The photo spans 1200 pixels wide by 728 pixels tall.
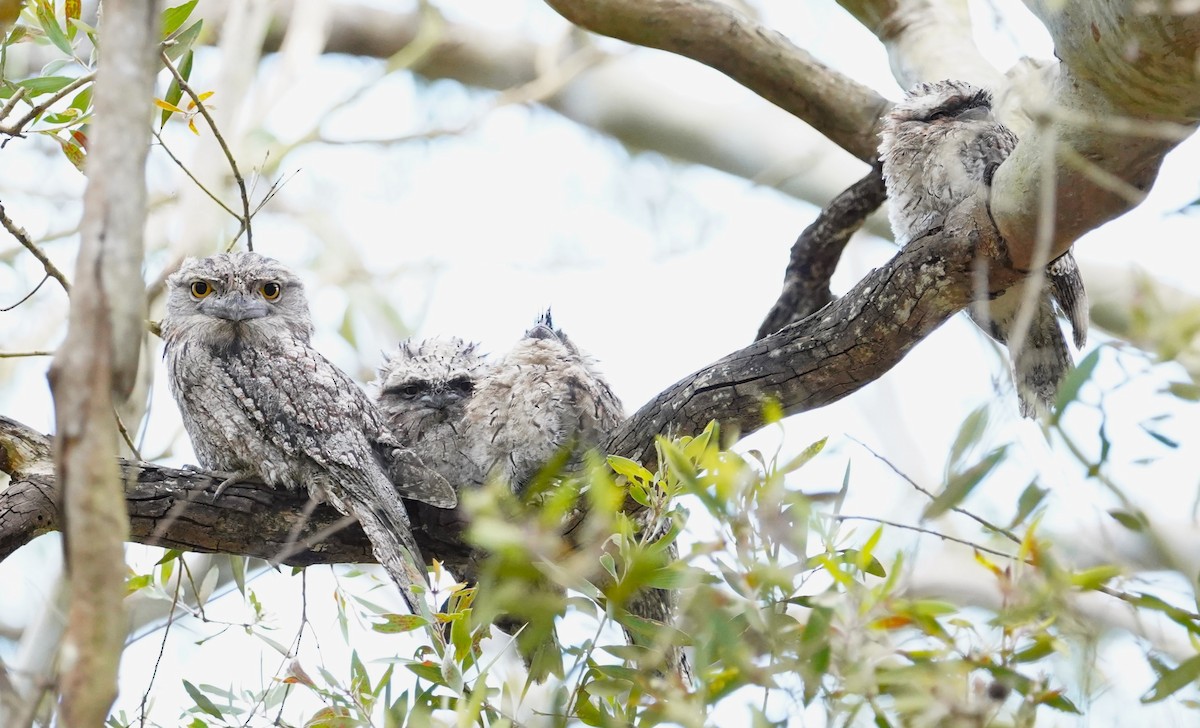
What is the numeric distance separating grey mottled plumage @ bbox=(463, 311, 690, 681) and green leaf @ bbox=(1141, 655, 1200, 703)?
1.73 m

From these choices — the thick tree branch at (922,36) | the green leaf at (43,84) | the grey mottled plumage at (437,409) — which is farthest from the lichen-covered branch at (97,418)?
the thick tree branch at (922,36)

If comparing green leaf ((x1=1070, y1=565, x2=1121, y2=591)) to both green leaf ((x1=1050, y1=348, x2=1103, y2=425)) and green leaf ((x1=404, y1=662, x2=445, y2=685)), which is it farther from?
green leaf ((x1=404, y1=662, x2=445, y2=685))

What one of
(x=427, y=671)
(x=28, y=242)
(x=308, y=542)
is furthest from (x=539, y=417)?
(x=28, y=242)

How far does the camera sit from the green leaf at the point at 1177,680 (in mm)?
1392

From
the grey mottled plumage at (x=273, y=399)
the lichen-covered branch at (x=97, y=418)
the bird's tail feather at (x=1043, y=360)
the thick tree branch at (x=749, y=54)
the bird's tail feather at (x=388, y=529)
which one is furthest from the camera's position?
the thick tree branch at (x=749, y=54)

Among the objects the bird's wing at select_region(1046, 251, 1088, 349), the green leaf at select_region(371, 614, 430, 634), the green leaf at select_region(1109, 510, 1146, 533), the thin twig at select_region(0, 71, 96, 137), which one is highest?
the thin twig at select_region(0, 71, 96, 137)

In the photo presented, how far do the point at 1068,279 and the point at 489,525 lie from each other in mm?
2113

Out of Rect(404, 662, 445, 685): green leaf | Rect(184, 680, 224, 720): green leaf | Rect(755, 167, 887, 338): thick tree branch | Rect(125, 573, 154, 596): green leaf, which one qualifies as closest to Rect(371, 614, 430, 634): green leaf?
Rect(404, 662, 445, 685): green leaf

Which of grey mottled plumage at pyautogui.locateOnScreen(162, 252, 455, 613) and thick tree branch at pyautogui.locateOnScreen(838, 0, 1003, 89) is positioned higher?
thick tree branch at pyautogui.locateOnScreen(838, 0, 1003, 89)

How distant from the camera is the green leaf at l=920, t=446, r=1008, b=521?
1.49 metres

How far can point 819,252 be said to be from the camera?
3787mm

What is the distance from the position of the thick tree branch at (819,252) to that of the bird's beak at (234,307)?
1651mm

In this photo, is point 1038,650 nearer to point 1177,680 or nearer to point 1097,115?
point 1177,680

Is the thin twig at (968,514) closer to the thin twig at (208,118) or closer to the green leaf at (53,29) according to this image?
the thin twig at (208,118)
